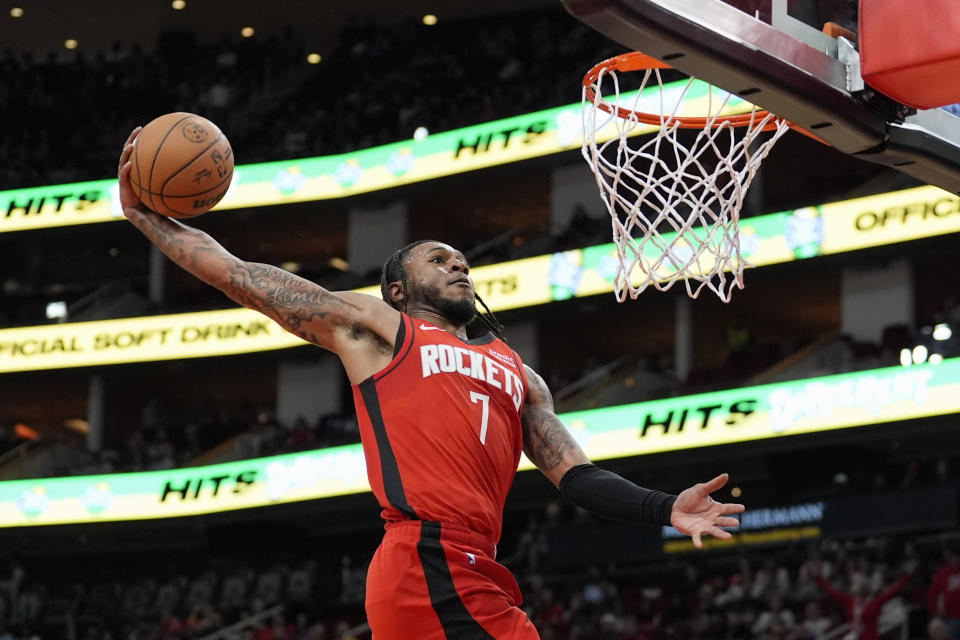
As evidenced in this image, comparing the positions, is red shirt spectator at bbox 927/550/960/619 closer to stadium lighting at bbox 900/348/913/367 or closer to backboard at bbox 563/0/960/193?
stadium lighting at bbox 900/348/913/367

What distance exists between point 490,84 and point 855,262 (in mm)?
9742

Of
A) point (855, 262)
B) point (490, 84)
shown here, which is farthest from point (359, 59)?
point (855, 262)

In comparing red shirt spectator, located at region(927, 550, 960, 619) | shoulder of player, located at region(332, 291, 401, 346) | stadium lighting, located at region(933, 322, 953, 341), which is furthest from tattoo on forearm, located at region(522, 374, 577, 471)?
stadium lighting, located at region(933, 322, 953, 341)

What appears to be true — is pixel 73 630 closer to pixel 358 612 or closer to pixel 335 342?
pixel 358 612

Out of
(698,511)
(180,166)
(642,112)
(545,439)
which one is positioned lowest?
(698,511)

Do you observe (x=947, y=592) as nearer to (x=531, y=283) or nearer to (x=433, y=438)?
(x=433, y=438)

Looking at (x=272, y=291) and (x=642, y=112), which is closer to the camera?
(x=272, y=291)

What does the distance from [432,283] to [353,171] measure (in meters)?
22.0

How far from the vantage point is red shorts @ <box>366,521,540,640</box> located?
413 centimetres

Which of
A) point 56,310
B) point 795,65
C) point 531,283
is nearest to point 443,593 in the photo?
point 795,65

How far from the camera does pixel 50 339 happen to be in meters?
26.7

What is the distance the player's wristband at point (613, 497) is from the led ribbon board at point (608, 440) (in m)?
13.9

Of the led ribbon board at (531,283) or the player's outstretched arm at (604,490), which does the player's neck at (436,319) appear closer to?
the player's outstretched arm at (604,490)

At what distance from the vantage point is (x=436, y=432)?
14.1ft
